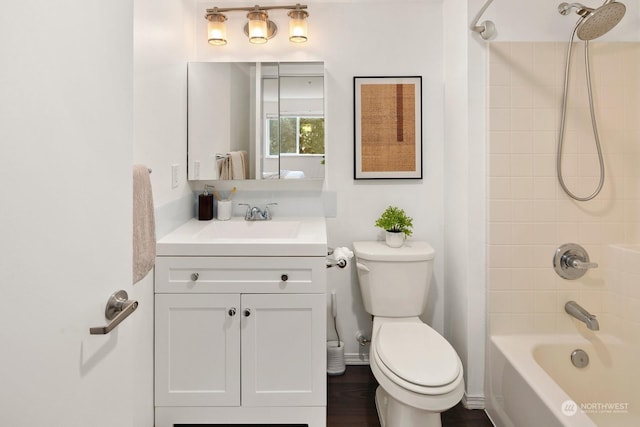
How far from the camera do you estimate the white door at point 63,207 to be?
1.89ft

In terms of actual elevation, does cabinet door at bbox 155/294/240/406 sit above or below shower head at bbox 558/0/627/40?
below

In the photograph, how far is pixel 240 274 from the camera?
1.73 meters

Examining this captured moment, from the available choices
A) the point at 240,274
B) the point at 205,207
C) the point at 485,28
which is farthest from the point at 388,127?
the point at 240,274

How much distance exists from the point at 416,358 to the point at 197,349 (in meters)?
0.92

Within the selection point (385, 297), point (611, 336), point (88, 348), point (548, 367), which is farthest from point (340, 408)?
point (88, 348)

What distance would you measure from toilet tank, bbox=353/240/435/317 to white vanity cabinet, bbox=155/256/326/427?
0.47 meters

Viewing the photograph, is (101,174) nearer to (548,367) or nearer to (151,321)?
(151,321)

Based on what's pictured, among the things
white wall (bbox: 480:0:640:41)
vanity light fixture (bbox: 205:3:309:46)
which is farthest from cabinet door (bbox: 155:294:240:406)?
white wall (bbox: 480:0:640:41)

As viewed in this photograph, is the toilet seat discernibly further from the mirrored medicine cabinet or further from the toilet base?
the mirrored medicine cabinet

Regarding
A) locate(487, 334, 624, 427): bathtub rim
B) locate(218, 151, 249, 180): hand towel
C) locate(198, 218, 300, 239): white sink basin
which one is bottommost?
locate(487, 334, 624, 427): bathtub rim

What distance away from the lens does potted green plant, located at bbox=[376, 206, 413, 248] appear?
2.21 metres

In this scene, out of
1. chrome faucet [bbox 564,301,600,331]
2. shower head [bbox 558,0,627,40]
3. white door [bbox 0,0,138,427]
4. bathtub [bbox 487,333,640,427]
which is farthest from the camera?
chrome faucet [bbox 564,301,600,331]

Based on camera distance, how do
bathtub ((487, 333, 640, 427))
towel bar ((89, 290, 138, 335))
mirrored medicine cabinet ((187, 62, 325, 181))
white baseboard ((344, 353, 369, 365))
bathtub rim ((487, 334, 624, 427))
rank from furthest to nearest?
1. white baseboard ((344, 353, 369, 365))
2. mirrored medicine cabinet ((187, 62, 325, 181))
3. bathtub ((487, 333, 640, 427))
4. bathtub rim ((487, 334, 624, 427))
5. towel bar ((89, 290, 138, 335))

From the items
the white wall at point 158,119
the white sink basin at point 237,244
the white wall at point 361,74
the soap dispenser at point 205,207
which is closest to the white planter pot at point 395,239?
the white wall at point 361,74
